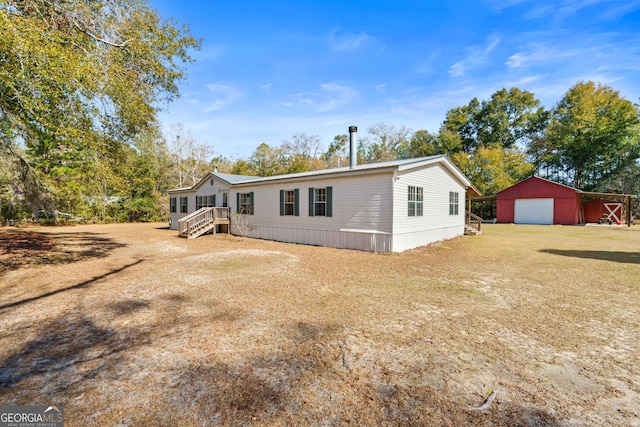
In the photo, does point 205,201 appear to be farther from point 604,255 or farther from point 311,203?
point 604,255

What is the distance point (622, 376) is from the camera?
289 cm

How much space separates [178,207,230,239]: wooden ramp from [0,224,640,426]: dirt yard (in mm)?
7898

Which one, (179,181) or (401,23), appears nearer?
(401,23)

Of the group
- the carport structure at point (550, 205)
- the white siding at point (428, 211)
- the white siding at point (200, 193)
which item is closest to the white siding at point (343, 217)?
the white siding at point (428, 211)

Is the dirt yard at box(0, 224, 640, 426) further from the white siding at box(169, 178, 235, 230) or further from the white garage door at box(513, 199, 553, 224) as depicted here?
the white garage door at box(513, 199, 553, 224)

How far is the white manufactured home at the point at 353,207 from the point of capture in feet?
34.4

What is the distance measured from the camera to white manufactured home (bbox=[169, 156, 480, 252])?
1048 cm

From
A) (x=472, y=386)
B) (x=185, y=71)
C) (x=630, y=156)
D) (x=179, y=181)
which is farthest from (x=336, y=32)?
(x=630, y=156)

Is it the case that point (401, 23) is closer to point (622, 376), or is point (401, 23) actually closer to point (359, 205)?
point (359, 205)

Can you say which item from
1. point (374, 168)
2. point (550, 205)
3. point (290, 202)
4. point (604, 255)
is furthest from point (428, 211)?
point (550, 205)

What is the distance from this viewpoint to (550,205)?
76.8 ft

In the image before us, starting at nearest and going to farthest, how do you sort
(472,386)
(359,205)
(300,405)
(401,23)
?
1. (300,405)
2. (472,386)
3. (359,205)
4. (401,23)

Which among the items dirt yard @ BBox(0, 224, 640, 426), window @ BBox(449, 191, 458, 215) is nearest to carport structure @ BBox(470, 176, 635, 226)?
window @ BBox(449, 191, 458, 215)

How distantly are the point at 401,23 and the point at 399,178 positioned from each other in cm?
704
